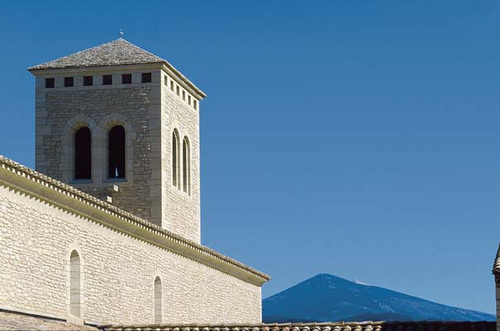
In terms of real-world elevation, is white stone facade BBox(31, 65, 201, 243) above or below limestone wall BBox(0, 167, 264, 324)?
above

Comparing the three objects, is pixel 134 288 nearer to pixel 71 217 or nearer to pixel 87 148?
pixel 71 217

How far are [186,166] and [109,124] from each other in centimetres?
390

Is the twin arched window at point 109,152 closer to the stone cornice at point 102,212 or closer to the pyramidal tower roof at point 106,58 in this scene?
the pyramidal tower roof at point 106,58

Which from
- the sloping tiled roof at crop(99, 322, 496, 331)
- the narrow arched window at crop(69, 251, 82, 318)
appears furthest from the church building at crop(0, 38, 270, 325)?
the sloping tiled roof at crop(99, 322, 496, 331)

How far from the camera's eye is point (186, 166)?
4816 cm

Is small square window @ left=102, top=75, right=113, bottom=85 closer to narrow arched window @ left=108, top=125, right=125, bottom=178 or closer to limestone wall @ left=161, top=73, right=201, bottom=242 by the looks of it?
narrow arched window @ left=108, top=125, right=125, bottom=178

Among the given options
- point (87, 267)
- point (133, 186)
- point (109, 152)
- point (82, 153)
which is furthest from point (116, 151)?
point (87, 267)

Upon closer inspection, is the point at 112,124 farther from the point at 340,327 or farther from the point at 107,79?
the point at 340,327

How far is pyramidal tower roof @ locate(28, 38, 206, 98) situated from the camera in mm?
45344

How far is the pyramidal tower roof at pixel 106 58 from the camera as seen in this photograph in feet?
149

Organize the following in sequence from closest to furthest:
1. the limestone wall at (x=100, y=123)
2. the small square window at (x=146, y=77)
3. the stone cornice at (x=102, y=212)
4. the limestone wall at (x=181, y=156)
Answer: the stone cornice at (x=102, y=212) < the limestone wall at (x=100, y=123) < the limestone wall at (x=181, y=156) < the small square window at (x=146, y=77)

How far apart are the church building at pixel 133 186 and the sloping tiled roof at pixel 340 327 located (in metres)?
1.73

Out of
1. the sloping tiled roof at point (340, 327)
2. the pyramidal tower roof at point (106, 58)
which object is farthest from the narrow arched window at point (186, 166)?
the sloping tiled roof at point (340, 327)

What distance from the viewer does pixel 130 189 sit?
4453 cm
